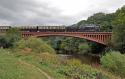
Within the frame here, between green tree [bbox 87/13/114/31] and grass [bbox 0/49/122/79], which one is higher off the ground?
green tree [bbox 87/13/114/31]

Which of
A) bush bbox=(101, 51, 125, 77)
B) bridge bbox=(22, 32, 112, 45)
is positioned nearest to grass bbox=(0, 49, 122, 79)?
bush bbox=(101, 51, 125, 77)

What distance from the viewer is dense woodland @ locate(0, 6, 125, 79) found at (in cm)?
2118

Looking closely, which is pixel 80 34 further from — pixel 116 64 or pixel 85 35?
pixel 116 64

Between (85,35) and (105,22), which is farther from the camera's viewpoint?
(105,22)

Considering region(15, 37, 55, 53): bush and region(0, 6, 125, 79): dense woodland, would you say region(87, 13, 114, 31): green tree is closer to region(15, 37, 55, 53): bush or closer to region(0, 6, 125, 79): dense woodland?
region(0, 6, 125, 79): dense woodland

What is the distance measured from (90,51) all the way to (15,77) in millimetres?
85133

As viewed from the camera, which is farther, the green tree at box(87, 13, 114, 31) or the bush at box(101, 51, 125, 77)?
the green tree at box(87, 13, 114, 31)

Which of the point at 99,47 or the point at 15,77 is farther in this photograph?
the point at 99,47

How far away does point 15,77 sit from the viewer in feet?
51.9

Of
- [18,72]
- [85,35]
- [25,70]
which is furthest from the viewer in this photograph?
[85,35]

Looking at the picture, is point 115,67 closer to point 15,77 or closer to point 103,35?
point 15,77

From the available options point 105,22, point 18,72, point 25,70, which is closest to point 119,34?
point 105,22

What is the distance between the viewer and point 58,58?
129 feet

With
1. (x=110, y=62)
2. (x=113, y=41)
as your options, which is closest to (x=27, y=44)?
(x=110, y=62)
